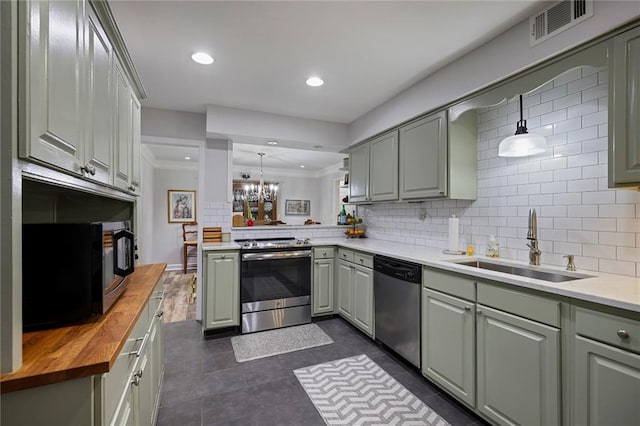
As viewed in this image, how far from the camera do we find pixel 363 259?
3.00 metres

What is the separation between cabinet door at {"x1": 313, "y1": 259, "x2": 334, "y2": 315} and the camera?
343 cm

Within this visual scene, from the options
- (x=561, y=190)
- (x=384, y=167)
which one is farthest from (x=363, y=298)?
(x=561, y=190)

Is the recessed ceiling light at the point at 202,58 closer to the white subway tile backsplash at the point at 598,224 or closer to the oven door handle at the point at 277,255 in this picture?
the oven door handle at the point at 277,255

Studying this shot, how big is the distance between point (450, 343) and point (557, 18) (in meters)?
2.08

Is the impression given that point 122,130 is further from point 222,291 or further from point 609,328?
point 609,328

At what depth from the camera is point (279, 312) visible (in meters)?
3.26

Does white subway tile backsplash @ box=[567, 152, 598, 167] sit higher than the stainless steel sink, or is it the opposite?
white subway tile backsplash @ box=[567, 152, 598, 167]

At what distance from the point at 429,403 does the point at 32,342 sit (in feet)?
7.09

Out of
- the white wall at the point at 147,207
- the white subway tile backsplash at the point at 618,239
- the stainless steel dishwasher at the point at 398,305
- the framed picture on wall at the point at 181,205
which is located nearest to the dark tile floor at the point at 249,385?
the stainless steel dishwasher at the point at 398,305

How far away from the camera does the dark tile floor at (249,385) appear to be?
1.86 m

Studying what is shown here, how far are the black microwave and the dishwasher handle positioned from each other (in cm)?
197

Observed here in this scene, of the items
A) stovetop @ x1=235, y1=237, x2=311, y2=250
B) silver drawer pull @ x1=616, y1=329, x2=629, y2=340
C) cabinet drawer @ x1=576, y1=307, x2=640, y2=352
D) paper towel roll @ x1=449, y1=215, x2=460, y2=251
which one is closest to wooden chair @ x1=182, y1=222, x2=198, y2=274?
stovetop @ x1=235, y1=237, x2=311, y2=250

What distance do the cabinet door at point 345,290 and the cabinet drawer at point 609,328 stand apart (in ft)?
6.81

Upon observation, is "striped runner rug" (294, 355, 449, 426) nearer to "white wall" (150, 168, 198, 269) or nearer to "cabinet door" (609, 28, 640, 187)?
"cabinet door" (609, 28, 640, 187)
